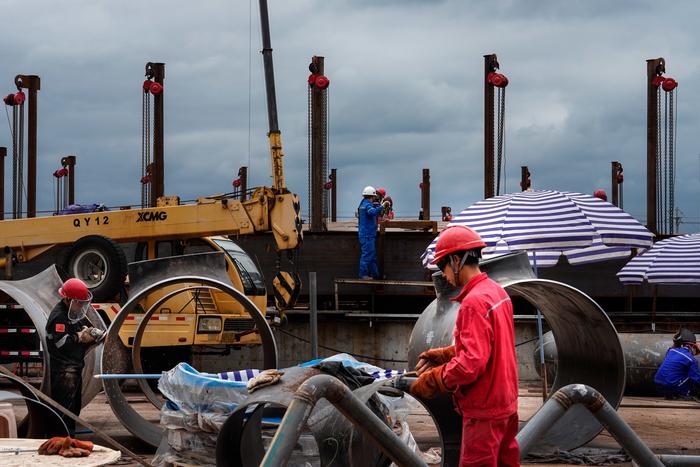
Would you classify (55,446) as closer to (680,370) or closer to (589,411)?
(589,411)

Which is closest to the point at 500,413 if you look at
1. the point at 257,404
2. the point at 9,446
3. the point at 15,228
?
the point at 257,404

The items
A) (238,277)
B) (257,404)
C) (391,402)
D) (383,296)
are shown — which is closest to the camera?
(257,404)

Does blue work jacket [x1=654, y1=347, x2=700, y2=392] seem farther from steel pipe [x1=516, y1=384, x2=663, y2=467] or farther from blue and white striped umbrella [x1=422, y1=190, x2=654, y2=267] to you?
steel pipe [x1=516, y1=384, x2=663, y2=467]

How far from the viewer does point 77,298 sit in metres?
11.8

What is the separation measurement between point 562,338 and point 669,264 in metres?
7.18

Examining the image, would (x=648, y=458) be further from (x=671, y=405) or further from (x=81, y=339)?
(x=671, y=405)

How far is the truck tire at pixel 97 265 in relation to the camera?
17.5 meters

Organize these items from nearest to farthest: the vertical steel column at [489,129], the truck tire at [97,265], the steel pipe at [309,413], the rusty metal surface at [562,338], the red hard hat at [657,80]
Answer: the steel pipe at [309,413], the rusty metal surface at [562,338], the truck tire at [97,265], the vertical steel column at [489,129], the red hard hat at [657,80]

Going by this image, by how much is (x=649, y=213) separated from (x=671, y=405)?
36.9 ft

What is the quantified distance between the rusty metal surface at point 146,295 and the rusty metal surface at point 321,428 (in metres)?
3.61

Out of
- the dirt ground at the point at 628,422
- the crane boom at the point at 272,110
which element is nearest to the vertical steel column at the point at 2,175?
the crane boom at the point at 272,110

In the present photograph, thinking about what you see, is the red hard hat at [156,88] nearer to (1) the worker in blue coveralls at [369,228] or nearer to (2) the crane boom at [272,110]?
(2) the crane boom at [272,110]

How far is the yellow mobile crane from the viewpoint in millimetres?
17656

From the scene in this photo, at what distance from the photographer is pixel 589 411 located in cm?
589
